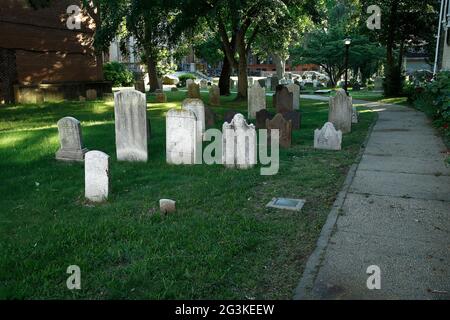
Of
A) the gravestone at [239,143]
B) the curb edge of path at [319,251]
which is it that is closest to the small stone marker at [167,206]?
the curb edge of path at [319,251]

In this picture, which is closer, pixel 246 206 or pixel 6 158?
pixel 246 206

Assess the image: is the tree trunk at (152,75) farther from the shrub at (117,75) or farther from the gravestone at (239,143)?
the gravestone at (239,143)

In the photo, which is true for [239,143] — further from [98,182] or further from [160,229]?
Result: [160,229]

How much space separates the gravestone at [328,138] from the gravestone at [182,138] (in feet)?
10.0

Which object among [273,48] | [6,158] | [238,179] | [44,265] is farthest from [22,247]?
[273,48]

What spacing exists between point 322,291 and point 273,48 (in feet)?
→ 86.6

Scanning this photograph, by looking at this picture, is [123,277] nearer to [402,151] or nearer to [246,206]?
[246,206]

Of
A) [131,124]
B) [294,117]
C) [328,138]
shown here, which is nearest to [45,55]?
[294,117]

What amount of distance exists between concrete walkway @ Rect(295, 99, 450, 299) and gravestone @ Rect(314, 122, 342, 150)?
1.17 metres

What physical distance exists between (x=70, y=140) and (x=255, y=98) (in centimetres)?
796

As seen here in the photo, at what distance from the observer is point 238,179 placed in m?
7.11

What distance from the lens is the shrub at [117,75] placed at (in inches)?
1410

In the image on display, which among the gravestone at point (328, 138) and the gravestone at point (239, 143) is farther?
the gravestone at point (328, 138)

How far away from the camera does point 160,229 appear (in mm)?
4879
